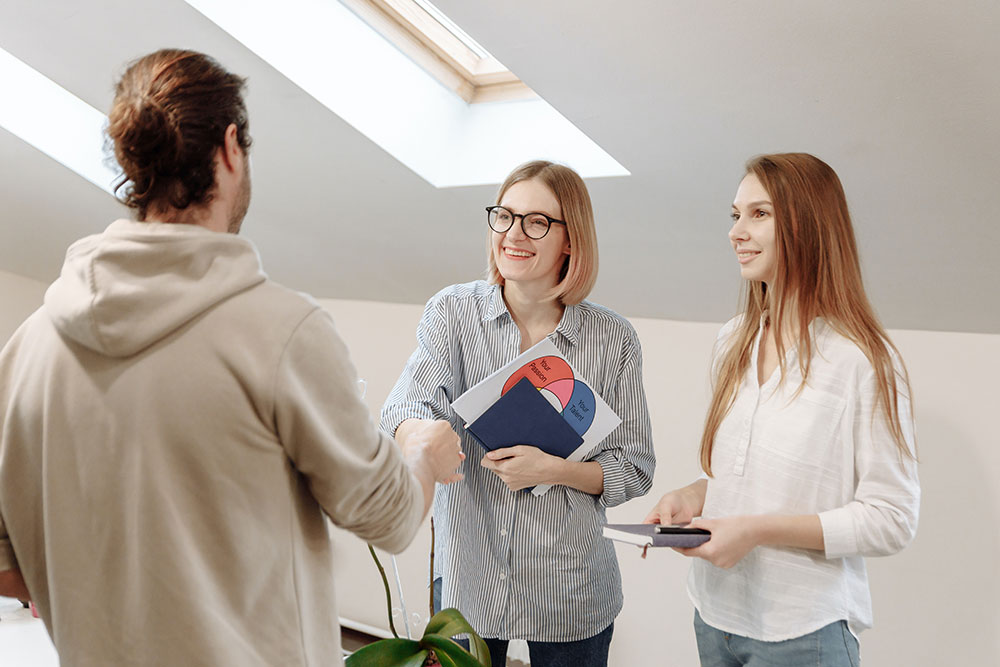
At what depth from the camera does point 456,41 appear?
2.58 metres

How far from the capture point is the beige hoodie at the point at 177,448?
0.88 metres

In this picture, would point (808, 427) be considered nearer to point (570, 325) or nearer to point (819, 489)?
point (819, 489)

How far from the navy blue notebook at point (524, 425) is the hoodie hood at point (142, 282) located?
63 cm

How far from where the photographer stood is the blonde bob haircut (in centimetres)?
162

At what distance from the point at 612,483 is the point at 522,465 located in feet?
0.59

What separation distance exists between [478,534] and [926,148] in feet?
3.52

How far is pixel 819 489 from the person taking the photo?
1276 millimetres

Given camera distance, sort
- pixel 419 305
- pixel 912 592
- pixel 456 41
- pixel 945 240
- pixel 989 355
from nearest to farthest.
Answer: pixel 945 240, pixel 989 355, pixel 912 592, pixel 456 41, pixel 419 305

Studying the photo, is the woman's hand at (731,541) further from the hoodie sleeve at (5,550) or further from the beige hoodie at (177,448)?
the hoodie sleeve at (5,550)

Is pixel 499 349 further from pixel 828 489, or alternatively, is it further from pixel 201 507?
pixel 201 507

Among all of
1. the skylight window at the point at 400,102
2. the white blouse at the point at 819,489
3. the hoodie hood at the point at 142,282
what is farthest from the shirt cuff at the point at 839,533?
the skylight window at the point at 400,102

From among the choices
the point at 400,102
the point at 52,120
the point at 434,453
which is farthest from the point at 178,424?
the point at 52,120

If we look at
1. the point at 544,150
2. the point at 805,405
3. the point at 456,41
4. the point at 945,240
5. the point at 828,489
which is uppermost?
the point at 456,41

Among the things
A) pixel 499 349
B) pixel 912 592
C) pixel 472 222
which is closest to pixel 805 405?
pixel 499 349
